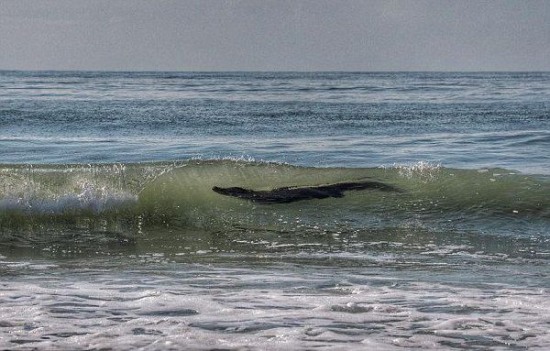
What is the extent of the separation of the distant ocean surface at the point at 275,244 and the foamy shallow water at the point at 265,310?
0.02m

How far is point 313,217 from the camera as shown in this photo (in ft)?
38.0

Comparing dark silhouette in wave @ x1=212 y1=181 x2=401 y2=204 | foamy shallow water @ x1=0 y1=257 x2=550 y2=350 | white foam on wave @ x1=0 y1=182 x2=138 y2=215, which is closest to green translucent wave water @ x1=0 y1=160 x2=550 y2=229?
white foam on wave @ x1=0 y1=182 x2=138 y2=215

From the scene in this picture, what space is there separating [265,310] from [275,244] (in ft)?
11.1

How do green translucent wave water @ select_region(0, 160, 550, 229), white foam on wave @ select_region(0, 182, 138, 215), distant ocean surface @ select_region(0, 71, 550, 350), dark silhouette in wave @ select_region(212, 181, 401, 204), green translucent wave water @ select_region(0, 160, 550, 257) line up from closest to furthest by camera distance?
distant ocean surface @ select_region(0, 71, 550, 350) < green translucent wave water @ select_region(0, 160, 550, 257) < green translucent wave water @ select_region(0, 160, 550, 229) < white foam on wave @ select_region(0, 182, 138, 215) < dark silhouette in wave @ select_region(212, 181, 401, 204)

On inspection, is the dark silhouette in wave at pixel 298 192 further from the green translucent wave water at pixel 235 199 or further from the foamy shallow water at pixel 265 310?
the foamy shallow water at pixel 265 310

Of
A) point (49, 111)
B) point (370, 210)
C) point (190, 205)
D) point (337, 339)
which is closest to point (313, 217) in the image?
point (370, 210)

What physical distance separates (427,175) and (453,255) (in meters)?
4.69

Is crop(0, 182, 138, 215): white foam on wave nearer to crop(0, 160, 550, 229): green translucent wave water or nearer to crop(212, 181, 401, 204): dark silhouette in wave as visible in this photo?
crop(0, 160, 550, 229): green translucent wave water

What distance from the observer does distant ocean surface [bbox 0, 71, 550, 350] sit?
6039 millimetres

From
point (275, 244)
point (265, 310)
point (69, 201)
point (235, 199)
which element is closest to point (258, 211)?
point (235, 199)

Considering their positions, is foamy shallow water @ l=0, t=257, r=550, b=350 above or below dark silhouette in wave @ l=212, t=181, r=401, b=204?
below

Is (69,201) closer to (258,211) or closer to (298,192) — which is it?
(258,211)

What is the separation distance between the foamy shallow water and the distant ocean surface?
2 cm

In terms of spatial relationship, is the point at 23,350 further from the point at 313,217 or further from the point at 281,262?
the point at 313,217
